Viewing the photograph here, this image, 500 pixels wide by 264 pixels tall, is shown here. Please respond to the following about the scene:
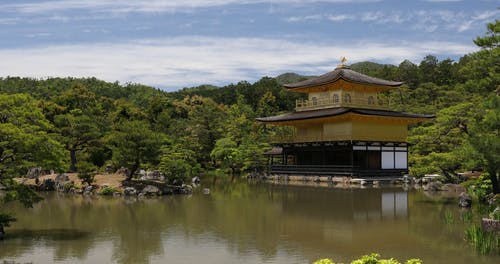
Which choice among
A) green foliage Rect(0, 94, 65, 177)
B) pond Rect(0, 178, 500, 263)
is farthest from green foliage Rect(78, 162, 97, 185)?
green foliage Rect(0, 94, 65, 177)

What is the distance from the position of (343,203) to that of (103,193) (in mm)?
11936

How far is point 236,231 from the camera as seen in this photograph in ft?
44.4

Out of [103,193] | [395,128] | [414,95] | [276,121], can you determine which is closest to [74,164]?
[103,193]

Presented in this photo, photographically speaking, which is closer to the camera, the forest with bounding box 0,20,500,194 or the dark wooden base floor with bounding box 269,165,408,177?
the forest with bounding box 0,20,500,194

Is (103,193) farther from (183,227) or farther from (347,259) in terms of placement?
(347,259)

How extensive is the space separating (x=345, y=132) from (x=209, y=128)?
20.2 metres

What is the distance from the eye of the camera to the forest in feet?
42.1

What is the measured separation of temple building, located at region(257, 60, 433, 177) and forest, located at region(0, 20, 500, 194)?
5.16 ft

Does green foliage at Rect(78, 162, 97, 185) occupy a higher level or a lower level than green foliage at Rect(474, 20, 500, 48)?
lower

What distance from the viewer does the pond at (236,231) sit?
414 inches

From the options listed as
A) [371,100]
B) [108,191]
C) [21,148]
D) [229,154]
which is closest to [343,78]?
[371,100]

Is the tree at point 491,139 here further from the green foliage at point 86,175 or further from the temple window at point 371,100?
the temple window at point 371,100

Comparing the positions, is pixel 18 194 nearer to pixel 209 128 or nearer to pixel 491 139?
pixel 491 139

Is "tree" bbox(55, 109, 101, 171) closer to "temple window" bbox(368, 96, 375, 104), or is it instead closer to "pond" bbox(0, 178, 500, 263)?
"pond" bbox(0, 178, 500, 263)
